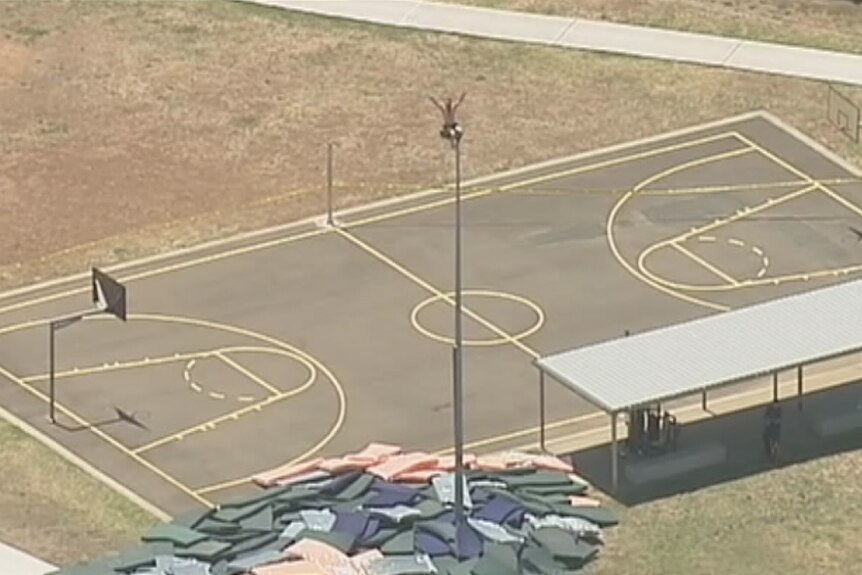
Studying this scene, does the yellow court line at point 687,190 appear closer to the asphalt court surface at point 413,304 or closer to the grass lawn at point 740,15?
the asphalt court surface at point 413,304

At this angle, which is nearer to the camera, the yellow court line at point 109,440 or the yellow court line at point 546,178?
the yellow court line at point 109,440

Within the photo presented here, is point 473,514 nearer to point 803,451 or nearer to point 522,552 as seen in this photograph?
point 522,552

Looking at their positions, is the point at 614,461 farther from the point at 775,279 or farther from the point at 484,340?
the point at 775,279

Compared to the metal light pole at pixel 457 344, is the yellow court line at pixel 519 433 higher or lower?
lower

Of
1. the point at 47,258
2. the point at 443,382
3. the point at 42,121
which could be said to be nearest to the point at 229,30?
the point at 42,121

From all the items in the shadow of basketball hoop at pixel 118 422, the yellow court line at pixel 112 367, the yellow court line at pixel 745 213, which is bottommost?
the shadow of basketball hoop at pixel 118 422

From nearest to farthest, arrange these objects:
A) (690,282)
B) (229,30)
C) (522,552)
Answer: (522,552) < (690,282) < (229,30)

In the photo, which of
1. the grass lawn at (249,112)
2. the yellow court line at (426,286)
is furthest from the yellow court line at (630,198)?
the yellow court line at (426,286)
